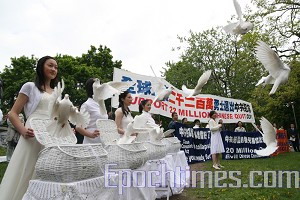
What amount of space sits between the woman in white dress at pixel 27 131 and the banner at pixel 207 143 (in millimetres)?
6337

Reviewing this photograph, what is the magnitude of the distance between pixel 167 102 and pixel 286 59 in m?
6.49

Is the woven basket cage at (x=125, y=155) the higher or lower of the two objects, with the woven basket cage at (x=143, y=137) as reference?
lower

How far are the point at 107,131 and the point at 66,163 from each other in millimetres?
1104

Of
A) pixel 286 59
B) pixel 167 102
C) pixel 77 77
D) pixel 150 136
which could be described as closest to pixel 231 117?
pixel 286 59

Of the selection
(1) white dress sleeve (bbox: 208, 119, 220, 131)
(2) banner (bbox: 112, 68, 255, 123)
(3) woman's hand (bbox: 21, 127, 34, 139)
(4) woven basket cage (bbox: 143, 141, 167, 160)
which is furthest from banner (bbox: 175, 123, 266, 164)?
(3) woman's hand (bbox: 21, 127, 34, 139)

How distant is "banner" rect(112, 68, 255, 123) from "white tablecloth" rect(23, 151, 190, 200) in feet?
9.43

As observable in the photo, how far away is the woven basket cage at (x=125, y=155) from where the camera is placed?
8.88 feet

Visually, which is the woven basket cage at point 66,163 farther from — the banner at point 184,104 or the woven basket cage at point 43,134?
the banner at point 184,104

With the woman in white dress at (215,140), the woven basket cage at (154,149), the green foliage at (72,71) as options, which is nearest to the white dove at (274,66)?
the woven basket cage at (154,149)

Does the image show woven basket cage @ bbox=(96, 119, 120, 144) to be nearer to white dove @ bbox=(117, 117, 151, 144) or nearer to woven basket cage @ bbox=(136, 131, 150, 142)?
white dove @ bbox=(117, 117, 151, 144)

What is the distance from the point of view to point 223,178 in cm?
657

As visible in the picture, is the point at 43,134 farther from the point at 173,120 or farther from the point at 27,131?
the point at 173,120

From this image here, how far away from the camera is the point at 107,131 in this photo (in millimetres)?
3125

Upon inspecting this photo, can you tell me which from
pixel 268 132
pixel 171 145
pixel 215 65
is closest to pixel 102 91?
pixel 268 132
